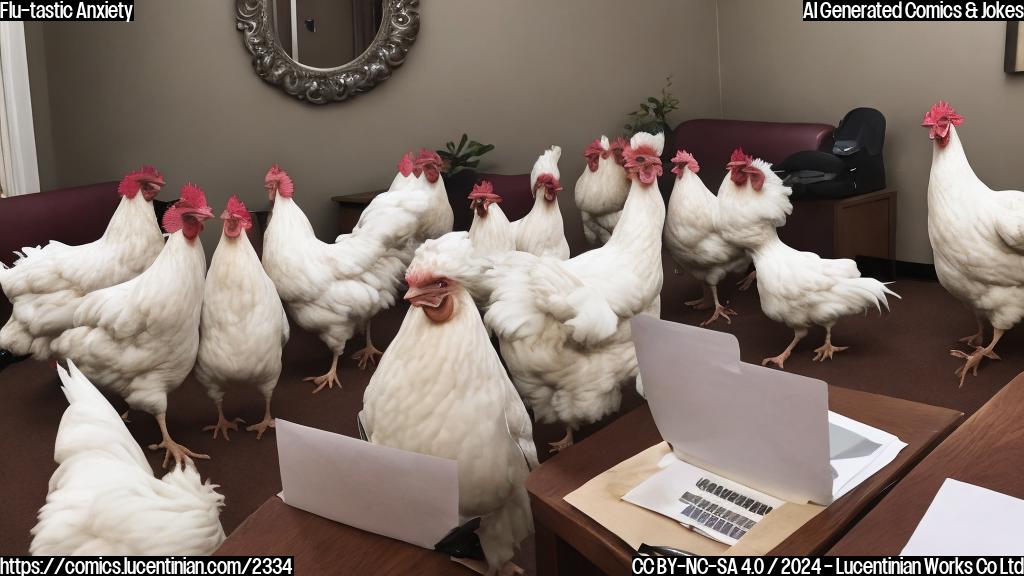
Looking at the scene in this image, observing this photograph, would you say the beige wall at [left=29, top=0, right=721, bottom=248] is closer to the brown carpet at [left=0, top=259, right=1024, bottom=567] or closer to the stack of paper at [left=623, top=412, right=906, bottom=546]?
the brown carpet at [left=0, top=259, right=1024, bottom=567]

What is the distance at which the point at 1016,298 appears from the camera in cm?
317

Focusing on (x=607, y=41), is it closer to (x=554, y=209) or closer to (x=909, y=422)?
(x=554, y=209)

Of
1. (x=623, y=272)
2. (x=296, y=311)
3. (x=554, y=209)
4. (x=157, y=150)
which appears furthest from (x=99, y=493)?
(x=157, y=150)

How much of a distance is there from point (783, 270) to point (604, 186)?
1.23m

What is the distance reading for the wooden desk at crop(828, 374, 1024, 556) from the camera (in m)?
1.00

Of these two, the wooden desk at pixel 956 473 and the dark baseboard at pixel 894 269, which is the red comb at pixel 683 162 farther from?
the wooden desk at pixel 956 473

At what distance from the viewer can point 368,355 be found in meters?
3.79

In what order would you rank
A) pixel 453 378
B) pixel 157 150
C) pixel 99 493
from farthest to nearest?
pixel 157 150, pixel 453 378, pixel 99 493

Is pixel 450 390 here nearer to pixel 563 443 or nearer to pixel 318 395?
pixel 563 443

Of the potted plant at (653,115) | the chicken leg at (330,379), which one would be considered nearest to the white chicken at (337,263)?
the chicken leg at (330,379)

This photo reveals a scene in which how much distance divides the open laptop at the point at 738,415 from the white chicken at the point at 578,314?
109 centimetres

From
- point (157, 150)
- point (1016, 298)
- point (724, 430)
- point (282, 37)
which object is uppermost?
point (282, 37)

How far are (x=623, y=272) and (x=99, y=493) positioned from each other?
65.6 inches

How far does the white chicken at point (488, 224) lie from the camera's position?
3.53 m
